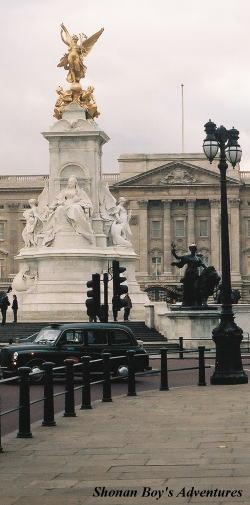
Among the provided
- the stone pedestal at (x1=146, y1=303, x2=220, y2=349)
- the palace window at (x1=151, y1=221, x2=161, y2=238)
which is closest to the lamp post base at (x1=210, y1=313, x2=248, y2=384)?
the stone pedestal at (x1=146, y1=303, x2=220, y2=349)

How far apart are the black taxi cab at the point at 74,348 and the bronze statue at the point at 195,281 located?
54.4 feet

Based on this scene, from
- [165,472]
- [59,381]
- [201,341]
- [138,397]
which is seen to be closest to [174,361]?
[201,341]

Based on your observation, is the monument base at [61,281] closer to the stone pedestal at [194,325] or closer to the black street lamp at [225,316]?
the stone pedestal at [194,325]

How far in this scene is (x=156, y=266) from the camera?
137m

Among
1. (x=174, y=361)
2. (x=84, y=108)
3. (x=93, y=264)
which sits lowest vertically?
(x=174, y=361)

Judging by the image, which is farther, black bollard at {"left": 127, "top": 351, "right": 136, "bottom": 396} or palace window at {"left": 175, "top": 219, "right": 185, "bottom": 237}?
palace window at {"left": 175, "top": 219, "right": 185, "bottom": 237}

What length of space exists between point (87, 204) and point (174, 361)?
66.6 ft

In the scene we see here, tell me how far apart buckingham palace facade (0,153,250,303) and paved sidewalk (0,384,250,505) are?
115 m

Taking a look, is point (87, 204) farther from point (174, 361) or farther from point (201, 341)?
point (174, 361)

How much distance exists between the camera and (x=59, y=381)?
2970cm

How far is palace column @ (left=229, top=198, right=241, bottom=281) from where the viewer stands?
438 ft

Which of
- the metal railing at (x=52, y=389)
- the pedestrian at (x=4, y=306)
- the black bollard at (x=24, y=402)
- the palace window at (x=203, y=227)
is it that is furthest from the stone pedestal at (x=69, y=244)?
the palace window at (x=203, y=227)

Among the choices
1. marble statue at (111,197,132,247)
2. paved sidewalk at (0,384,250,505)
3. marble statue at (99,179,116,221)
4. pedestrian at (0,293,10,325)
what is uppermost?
marble statue at (99,179,116,221)

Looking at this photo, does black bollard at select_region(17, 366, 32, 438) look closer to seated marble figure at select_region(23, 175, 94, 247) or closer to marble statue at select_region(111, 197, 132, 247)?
seated marble figure at select_region(23, 175, 94, 247)
